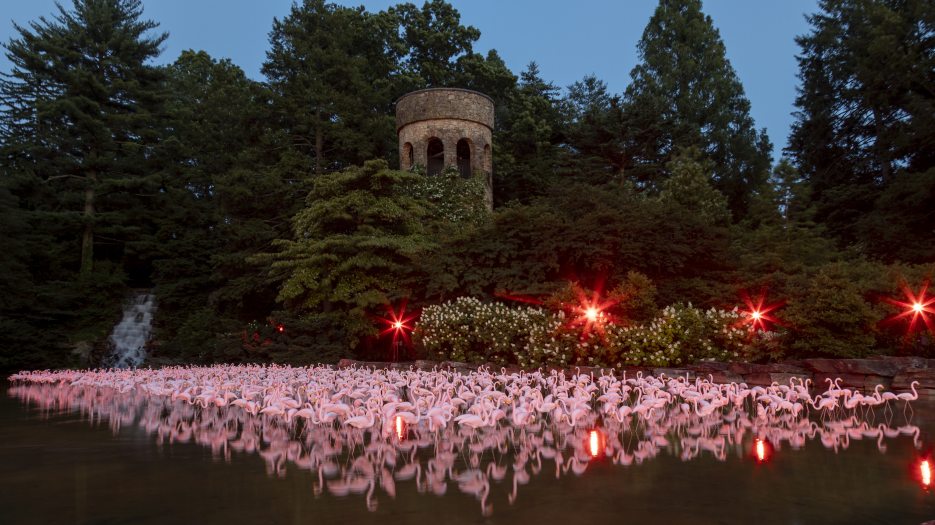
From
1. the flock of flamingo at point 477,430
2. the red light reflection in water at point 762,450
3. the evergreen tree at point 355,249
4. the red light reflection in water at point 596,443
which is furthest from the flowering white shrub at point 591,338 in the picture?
the red light reflection in water at point 762,450

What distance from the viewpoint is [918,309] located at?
11977mm

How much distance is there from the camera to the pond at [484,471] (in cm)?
427

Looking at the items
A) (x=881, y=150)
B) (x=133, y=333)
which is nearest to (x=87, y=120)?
(x=133, y=333)

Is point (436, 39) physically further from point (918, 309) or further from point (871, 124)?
point (918, 309)

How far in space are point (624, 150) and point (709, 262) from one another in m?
14.2

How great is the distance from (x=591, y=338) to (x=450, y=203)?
1364 centimetres

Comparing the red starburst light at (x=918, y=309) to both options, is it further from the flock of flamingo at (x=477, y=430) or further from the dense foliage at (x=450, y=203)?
the flock of flamingo at (x=477, y=430)

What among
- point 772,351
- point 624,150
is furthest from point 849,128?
point 772,351

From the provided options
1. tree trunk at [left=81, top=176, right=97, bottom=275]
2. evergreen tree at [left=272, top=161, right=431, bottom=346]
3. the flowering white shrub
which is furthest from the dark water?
tree trunk at [left=81, top=176, right=97, bottom=275]

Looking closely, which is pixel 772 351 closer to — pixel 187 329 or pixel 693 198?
pixel 693 198

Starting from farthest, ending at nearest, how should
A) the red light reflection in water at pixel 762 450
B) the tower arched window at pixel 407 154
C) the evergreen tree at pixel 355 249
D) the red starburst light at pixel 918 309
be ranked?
1. the tower arched window at pixel 407 154
2. the evergreen tree at pixel 355 249
3. the red starburst light at pixel 918 309
4. the red light reflection in water at pixel 762 450

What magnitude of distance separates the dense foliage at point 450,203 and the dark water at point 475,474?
611cm

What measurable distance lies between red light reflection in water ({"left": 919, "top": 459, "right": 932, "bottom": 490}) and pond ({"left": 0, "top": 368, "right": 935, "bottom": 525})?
0.15 feet

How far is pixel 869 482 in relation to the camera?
4.91 m
